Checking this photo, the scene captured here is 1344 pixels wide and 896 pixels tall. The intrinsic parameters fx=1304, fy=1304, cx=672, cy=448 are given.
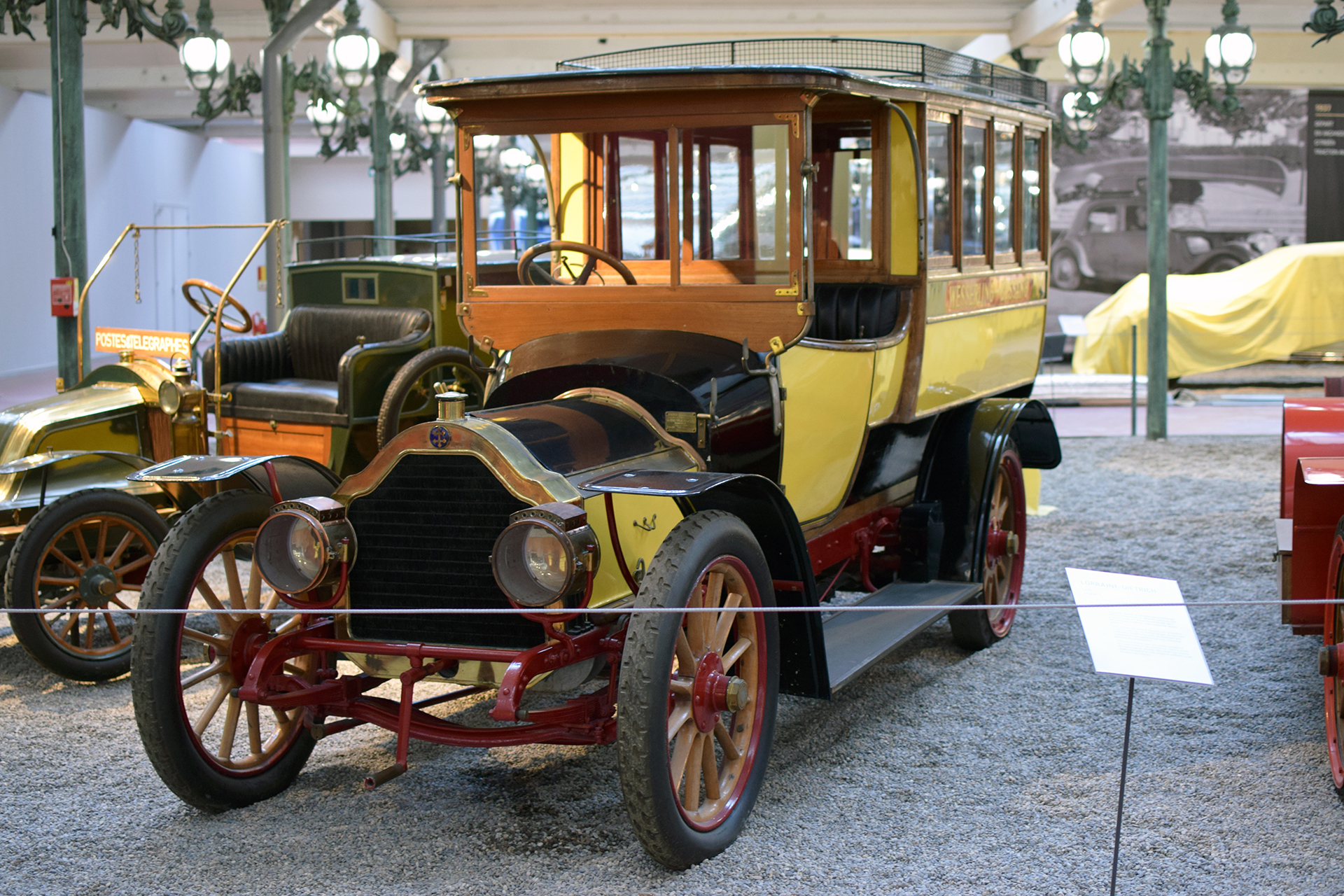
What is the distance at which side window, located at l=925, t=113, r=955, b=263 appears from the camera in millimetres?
4508

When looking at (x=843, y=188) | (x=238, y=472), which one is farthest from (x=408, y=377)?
(x=238, y=472)

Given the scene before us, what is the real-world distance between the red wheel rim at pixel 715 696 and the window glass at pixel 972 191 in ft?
6.83

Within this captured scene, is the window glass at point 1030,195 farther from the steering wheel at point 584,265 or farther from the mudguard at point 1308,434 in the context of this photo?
the steering wheel at point 584,265

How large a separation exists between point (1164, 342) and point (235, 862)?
30.1 feet

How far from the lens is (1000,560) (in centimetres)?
535

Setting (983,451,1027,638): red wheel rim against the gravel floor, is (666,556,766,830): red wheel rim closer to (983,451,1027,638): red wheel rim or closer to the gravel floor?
the gravel floor

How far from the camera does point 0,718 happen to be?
4289mm

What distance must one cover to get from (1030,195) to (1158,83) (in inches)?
224

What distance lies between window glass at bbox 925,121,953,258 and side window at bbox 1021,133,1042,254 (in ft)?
2.47

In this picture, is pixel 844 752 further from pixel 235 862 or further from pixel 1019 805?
pixel 235 862

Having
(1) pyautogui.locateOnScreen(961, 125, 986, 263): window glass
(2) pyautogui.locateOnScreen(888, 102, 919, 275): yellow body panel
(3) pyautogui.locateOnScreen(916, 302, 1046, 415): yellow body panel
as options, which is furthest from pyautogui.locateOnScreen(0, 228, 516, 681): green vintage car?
(1) pyautogui.locateOnScreen(961, 125, 986, 263): window glass

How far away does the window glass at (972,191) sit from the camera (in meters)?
4.72

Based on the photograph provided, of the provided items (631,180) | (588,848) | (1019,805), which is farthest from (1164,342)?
(588,848)

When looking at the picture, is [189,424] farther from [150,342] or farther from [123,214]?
[123,214]
